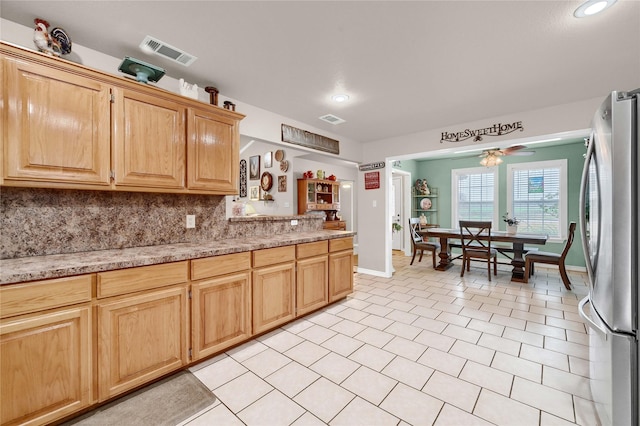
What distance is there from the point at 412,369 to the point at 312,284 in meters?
1.34

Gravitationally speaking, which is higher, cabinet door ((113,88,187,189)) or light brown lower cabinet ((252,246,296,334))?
cabinet door ((113,88,187,189))

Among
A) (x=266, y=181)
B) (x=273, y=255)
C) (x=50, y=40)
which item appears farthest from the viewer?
(x=266, y=181)

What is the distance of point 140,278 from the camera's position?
1774mm

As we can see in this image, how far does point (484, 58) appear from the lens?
2.24 meters

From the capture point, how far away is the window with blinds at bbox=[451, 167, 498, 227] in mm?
6375

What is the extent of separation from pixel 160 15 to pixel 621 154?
8.90 ft

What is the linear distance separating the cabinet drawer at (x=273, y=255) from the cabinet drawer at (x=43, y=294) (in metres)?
1.19

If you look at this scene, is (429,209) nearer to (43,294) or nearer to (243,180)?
(243,180)

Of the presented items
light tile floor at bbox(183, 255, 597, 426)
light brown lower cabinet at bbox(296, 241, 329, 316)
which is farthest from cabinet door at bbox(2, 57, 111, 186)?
light brown lower cabinet at bbox(296, 241, 329, 316)

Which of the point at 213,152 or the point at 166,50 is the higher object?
the point at 166,50

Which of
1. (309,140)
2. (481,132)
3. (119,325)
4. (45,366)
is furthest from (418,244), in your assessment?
(45,366)

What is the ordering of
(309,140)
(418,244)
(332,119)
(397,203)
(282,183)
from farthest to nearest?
1. (397,203)
2. (282,183)
3. (418,244)
4. (309,140)
5. (332,119)

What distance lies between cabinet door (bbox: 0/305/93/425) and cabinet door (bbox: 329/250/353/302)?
232 cm

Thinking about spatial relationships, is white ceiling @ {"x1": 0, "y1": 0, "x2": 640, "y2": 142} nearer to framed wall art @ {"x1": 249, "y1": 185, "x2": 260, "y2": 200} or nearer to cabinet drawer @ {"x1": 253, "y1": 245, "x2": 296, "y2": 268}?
cabinet drawer @ {"x1": 253, "y1": 245, "x2": 296, "y2": 268}
